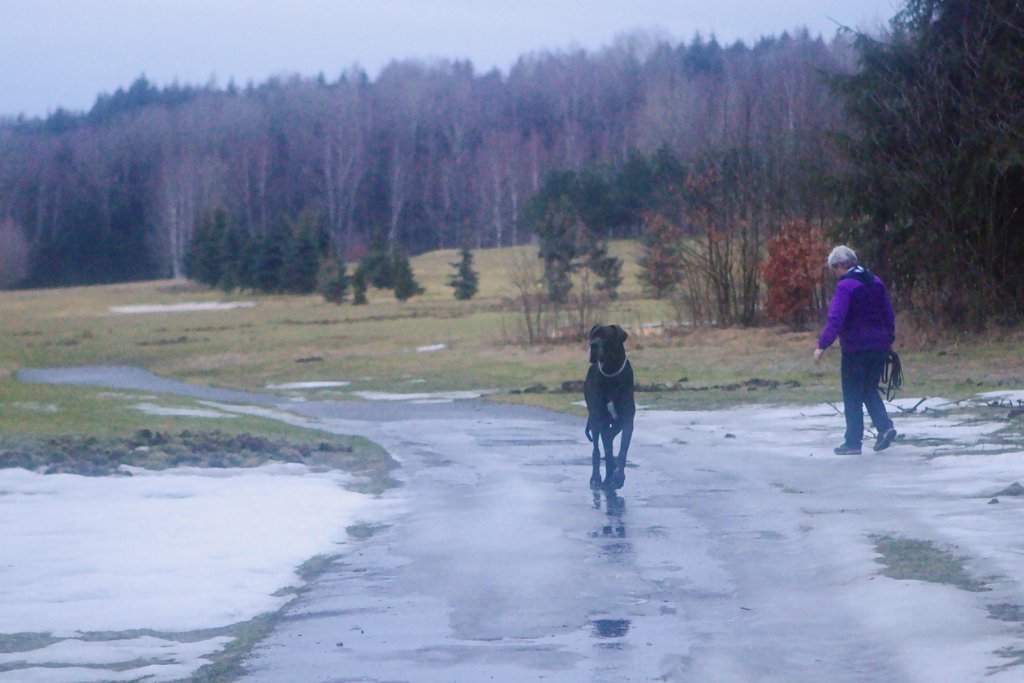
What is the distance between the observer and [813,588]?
7.66m

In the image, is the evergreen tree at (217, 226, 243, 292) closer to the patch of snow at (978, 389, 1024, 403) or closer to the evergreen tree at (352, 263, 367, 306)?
the evergreen tree at (352, 263, 367, 306)

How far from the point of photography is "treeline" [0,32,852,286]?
403 ft

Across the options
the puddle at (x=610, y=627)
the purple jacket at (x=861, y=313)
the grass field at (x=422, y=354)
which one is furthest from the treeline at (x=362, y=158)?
the puddle at (x=610, y=627)

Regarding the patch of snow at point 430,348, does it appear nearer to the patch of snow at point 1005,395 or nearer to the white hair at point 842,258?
the patch of snow at point 1005,395

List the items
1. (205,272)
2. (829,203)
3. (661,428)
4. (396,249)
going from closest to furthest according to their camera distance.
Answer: (661,428) < (829,203) < (396,249) < (205,272)

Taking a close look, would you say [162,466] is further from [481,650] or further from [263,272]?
[263,272]

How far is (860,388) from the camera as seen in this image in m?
12.8

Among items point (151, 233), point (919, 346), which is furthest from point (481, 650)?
point (151, 233)

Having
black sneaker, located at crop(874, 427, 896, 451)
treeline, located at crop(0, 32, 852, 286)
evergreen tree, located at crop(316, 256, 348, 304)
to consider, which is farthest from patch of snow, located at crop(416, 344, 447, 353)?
treeline, located at crop(0, 32, 852, 286)

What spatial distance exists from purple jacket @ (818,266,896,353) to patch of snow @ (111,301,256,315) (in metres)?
72.4

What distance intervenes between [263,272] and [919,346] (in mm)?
70178

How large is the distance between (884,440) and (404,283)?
71530mm

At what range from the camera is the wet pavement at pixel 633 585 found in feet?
20.2

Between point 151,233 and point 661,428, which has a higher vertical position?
point 151,233
